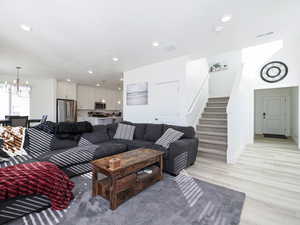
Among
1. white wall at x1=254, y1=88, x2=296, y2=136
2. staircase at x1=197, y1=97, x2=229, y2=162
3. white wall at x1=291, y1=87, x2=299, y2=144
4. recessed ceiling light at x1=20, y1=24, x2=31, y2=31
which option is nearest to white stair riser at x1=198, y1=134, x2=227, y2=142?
staircase at x1=197, y1=97, x2=229, y2=162

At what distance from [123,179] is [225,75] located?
6.05 m

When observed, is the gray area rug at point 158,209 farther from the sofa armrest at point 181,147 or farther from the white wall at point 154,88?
the white wall at point 154,88

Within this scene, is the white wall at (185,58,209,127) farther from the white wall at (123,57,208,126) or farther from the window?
the window

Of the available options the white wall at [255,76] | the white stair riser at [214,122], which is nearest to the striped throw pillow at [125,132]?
the white stair riser at [214,122]

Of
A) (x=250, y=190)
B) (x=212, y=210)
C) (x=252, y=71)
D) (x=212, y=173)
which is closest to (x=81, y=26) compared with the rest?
(x=212, y=210)

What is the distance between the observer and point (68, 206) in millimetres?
1729

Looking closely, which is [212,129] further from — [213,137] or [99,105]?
[99,105]

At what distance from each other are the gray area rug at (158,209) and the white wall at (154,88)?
221 cm

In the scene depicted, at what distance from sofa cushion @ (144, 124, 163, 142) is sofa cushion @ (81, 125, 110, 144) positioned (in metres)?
1.02

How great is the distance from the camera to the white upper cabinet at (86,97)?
776 centimetres

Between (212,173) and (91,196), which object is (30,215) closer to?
(91,196)

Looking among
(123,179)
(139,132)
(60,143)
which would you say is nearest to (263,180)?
(123,179)

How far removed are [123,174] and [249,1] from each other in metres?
2.77

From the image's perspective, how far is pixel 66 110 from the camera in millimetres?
7047
